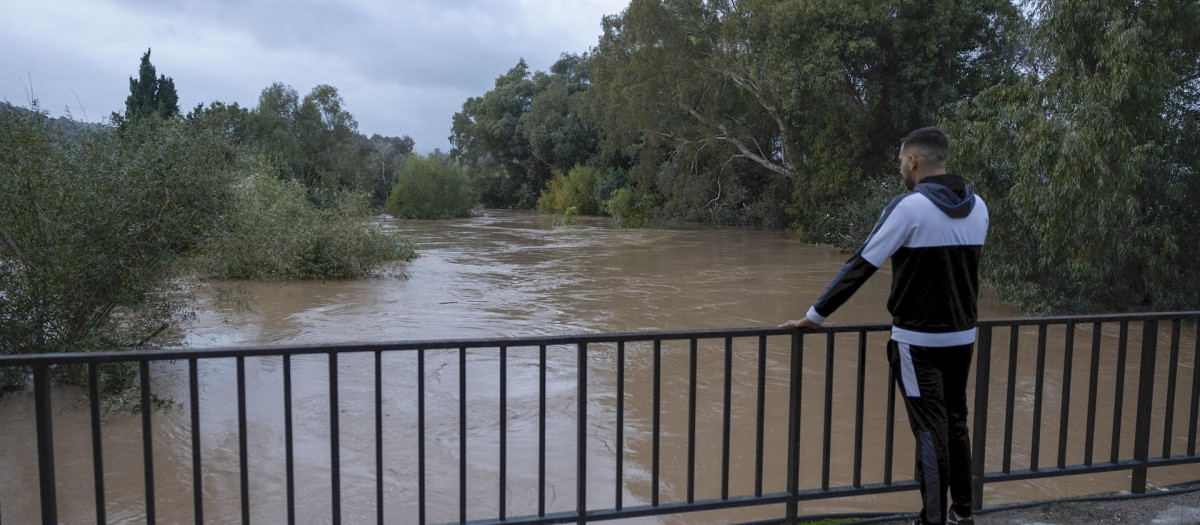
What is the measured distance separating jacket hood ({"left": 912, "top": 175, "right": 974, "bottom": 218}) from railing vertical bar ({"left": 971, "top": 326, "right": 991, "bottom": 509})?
0.86 m

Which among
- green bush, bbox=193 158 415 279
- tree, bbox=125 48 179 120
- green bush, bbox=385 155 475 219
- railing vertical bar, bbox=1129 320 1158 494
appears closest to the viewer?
railing vertical bar, bbox=1129 320 1158 494

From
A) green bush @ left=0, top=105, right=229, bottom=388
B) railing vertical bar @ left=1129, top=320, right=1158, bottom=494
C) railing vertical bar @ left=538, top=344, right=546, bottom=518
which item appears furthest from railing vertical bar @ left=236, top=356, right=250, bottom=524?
green bush @ left=0, top=105, right=229, bottom=388

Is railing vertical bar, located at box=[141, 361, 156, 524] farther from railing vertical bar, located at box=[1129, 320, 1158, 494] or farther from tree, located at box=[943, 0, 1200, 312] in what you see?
tree, located at box=[943, 0, 1200, 312]

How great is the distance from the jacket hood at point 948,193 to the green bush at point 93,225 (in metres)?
7.50

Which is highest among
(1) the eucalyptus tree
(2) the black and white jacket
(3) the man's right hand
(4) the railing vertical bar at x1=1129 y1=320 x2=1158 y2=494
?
(1) the eucalyptus tree

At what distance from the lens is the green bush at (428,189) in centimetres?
4722

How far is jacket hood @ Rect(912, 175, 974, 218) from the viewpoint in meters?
3.02

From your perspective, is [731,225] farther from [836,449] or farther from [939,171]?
→ [939,171]

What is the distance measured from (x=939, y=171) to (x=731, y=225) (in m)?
35.5

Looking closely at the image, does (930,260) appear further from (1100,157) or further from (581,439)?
(1100,157)

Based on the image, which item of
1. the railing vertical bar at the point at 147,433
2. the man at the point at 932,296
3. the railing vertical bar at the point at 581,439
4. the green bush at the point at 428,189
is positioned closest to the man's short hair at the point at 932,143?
the man at the point at 932,296

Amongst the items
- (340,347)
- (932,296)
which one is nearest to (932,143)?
(932,296)

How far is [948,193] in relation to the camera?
3.06 m

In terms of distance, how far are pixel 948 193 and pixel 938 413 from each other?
87cm
